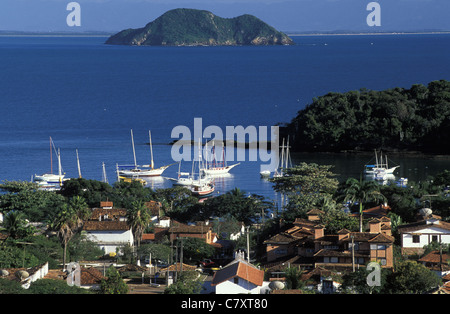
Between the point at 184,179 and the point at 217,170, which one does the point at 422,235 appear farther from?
the point at 217,170

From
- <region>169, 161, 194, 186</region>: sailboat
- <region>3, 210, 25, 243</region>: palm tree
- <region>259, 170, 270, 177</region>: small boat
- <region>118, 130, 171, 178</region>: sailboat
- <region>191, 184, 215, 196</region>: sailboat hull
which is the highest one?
<region>3, 210, 25, 243</region>: palm tree

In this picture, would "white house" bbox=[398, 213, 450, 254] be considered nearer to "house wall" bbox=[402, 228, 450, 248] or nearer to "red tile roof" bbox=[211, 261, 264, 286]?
"house wall" bbox=[402, 228, 450, 248]

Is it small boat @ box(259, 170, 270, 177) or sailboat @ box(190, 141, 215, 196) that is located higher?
small boat @ box(259, 170, 270, 177)

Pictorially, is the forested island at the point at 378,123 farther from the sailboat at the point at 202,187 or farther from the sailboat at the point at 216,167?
the sailboat at the point at 202,187

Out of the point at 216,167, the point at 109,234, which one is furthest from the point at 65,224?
the point at 216,167

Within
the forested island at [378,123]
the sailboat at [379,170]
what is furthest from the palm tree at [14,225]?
the forested island at [378,123]

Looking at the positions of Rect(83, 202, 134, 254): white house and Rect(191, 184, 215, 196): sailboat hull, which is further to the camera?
Rect(191, 184, 215, 196): sailboat hull

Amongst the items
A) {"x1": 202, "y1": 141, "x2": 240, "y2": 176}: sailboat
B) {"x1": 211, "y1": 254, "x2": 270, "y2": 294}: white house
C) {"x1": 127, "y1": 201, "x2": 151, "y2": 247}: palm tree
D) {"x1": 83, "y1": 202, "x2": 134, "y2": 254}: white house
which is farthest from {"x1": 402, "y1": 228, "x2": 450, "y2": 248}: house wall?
{"x1": 202, "y1": 141, "x2": 240, "y2": 176}: sailboat
